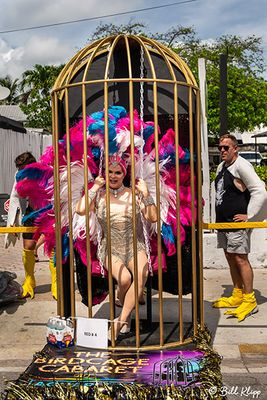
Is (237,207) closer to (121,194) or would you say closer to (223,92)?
(121,194)

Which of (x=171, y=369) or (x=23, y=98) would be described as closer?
(x=171, y=369)

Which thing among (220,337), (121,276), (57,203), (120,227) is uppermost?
(57,203)

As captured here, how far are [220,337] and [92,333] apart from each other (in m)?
1.67

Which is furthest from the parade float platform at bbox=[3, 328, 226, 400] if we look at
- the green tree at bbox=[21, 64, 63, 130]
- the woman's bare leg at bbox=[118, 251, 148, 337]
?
the green tree at bbox=[21, 64, 63, 130]

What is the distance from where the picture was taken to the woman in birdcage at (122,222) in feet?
13.3

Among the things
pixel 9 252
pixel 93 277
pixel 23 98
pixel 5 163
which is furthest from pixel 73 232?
pixel 23 98

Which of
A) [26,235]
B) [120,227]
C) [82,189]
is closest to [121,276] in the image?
[120,227]

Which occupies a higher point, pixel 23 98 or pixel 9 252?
pixel 23 98

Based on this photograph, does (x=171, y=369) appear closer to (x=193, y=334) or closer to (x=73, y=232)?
(x=193, y=334)

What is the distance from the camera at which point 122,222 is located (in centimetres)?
416

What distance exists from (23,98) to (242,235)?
4191 centimetres

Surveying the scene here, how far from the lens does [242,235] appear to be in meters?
5.45

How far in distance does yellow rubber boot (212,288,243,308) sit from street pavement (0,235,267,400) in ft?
0.32

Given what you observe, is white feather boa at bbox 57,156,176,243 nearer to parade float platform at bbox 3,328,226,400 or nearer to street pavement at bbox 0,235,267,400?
parade float platform at bbox 3,328,226,400
